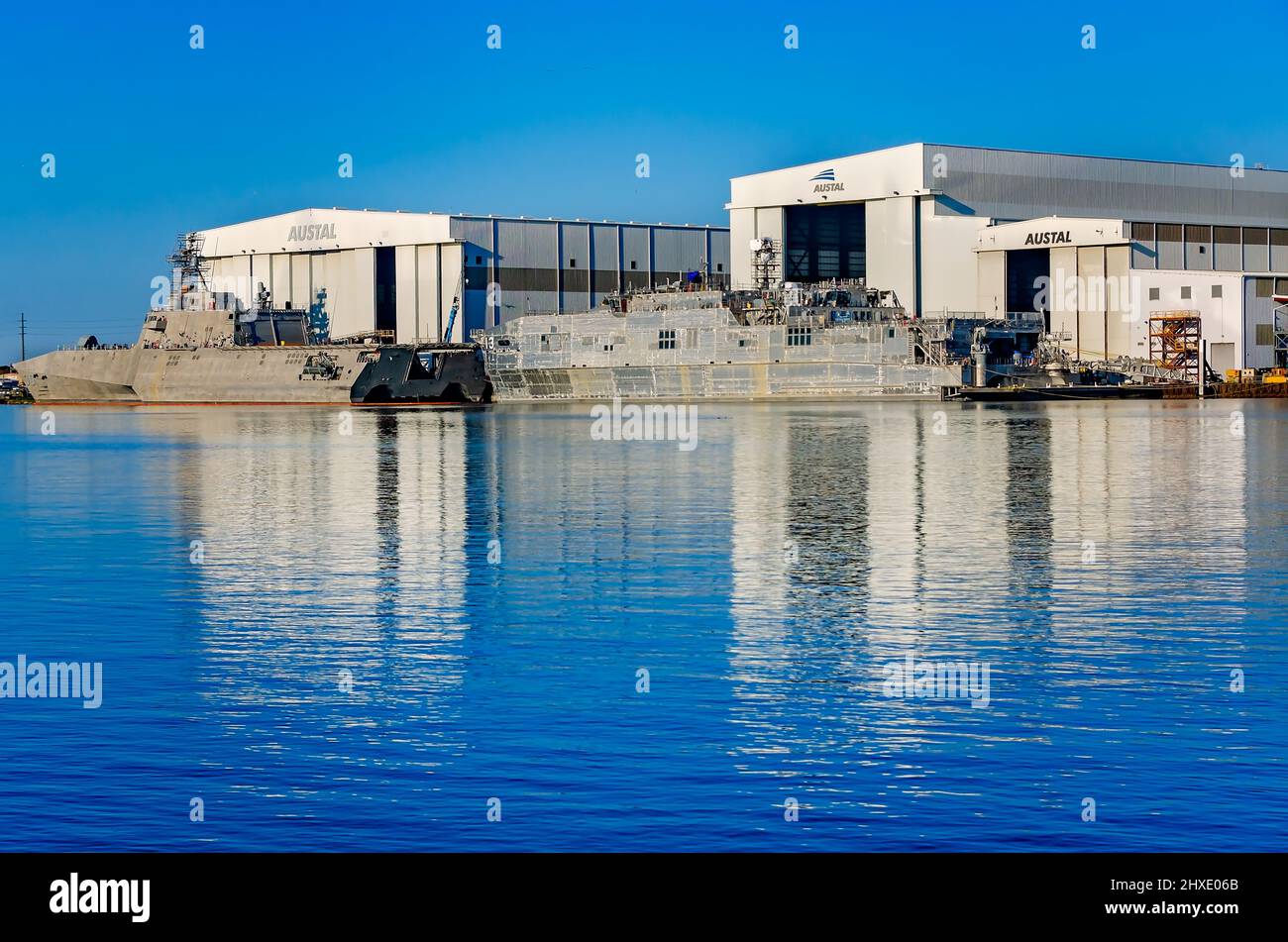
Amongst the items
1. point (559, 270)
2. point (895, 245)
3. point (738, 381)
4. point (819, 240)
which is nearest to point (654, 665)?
point (738, 381)

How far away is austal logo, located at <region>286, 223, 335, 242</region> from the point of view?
144 meters

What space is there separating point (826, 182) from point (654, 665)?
4384 inches

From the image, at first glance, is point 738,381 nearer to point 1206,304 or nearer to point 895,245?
point 895,245

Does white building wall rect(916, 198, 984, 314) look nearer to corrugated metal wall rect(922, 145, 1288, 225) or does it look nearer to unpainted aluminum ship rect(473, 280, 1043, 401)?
corrugated metal wall rect(922, 145, 1288, 225)

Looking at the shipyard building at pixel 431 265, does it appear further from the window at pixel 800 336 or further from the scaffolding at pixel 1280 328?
the scaffolding at pixel 1280 328

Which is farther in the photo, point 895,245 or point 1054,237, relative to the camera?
point 895,245

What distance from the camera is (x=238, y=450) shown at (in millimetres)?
68250

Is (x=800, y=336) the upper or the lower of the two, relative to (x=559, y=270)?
lower

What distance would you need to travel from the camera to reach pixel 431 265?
138 metres

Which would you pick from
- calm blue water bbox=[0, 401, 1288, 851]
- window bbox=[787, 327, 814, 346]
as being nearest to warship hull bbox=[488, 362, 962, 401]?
window bbox=[787, 327, 814, 346]

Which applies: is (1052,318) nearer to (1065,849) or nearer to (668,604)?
(668,604)

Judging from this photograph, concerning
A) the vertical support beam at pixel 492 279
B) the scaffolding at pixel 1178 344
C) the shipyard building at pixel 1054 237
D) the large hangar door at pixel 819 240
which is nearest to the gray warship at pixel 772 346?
the shipyard building at pixel 1054 237

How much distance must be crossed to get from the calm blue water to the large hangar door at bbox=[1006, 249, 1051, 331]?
80025mm

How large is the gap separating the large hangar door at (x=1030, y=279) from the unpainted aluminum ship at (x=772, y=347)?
11.2ft
